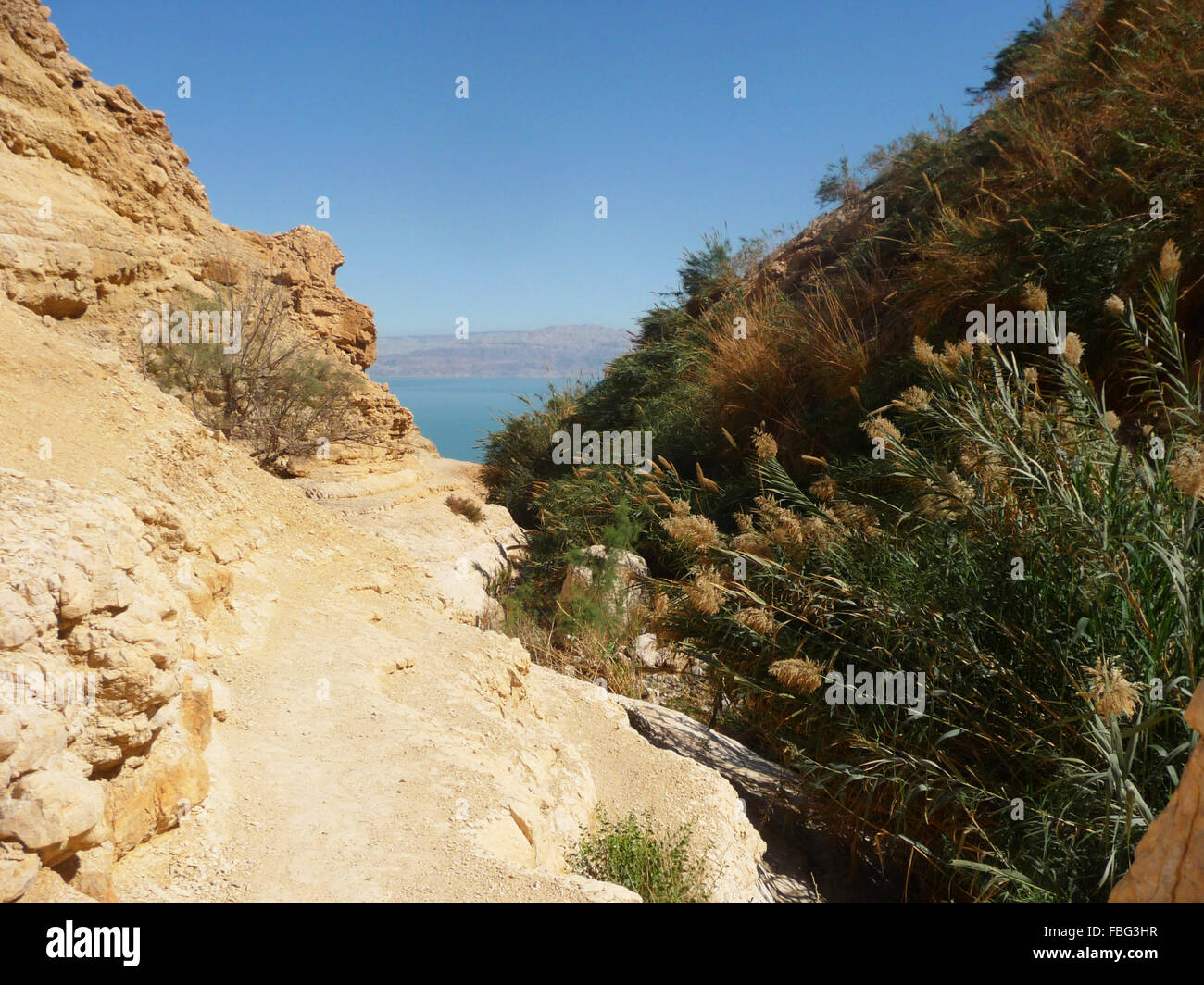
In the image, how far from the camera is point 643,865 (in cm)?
333

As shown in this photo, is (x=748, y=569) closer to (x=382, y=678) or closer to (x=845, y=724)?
(x=845, y=724)

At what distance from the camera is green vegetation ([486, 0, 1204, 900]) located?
3.03 meters

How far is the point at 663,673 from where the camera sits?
7.62 metres

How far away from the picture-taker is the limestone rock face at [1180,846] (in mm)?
1677

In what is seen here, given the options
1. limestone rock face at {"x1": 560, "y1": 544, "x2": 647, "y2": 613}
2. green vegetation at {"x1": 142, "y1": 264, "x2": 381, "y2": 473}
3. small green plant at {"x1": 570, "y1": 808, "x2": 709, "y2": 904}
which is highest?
green vegetation at {"x1": 142, "y1": 264, "x2": 381, "y2": 473}

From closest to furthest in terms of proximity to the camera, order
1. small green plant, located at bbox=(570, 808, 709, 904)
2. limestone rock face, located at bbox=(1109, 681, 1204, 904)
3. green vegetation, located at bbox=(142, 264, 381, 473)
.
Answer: limestone rock face, located at bbox=(1109, 681, 1204, 904) → small green plant, located at bbox=(570, 808, 709, 904) → green vegetation, located at bbox=(142, 264, 381, 473)

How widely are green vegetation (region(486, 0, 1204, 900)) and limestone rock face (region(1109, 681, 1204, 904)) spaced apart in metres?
0.45

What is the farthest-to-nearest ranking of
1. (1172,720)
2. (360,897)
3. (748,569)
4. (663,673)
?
(663,673) → (748,569) → (1172,720) → (360,897)

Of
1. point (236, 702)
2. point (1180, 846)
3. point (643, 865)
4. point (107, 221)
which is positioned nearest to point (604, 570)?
point (643, 865)

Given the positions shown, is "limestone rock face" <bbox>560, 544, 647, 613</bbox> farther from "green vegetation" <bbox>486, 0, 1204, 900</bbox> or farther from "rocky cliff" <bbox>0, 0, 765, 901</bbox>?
"rocky cliff" <bbox>0, 0, 765, 901</bbox>

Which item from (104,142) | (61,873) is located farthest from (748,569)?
(104,142)

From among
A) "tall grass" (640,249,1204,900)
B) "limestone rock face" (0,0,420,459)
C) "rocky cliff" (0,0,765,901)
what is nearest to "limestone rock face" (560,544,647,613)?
"rocky cliff" (0,0,765,901)

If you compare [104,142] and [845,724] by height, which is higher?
[104,142]
